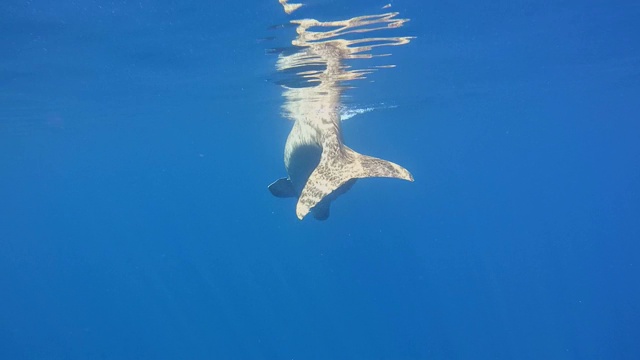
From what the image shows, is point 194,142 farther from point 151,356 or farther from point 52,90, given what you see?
point 52,90

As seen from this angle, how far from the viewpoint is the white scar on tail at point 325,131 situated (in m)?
9.28

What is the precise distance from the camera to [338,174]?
945 centimetres

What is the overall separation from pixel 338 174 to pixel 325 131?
2421 mm

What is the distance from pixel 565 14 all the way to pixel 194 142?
118ft

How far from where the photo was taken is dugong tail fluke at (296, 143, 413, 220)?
898 centimetres

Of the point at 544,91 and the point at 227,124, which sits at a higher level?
the point at 544,91

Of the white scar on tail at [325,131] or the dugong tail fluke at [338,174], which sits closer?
the dugong tail fluke at [338,174]

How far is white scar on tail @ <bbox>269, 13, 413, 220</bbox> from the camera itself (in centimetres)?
928

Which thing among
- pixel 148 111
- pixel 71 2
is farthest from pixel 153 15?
pixel 148 111

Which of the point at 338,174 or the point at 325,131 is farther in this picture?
the point at 325,131

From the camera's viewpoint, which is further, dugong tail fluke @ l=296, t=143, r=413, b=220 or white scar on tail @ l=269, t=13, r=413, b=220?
white scar on tail @ l=269, t=13, r=413, b=220

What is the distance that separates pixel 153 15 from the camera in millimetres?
11492

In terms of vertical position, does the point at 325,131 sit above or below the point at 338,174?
below

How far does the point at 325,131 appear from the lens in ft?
38.2
